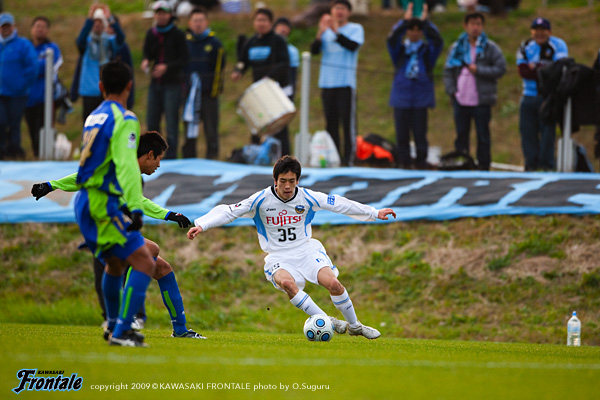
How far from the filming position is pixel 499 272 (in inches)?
523

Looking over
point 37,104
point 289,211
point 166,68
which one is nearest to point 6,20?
point 37,104

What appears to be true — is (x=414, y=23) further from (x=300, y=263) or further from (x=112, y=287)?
(x=112, y=287)

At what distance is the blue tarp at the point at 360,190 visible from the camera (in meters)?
13.9

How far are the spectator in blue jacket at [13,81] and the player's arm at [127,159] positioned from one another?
10.1 meters

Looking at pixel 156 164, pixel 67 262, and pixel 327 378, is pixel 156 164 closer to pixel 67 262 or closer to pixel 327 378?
pixel 327 378

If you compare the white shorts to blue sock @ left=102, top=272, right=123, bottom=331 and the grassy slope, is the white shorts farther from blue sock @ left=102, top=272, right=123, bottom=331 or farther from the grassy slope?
the grassy slope

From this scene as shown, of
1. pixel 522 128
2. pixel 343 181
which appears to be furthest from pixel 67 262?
pixel 522 128

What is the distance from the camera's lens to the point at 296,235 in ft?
30.5

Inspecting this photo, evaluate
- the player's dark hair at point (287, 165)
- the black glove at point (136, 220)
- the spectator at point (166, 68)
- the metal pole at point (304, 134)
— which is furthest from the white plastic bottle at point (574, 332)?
the spectator at point (166, 68)

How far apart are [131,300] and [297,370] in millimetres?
1715

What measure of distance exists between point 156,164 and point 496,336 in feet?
20.4

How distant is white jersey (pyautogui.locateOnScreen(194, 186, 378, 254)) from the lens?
916 centimetres

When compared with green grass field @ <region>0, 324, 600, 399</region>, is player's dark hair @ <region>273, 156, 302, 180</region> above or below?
above

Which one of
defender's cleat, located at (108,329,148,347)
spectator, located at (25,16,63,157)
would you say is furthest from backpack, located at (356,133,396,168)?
defender's cleat, located at (108,329,148,347)
